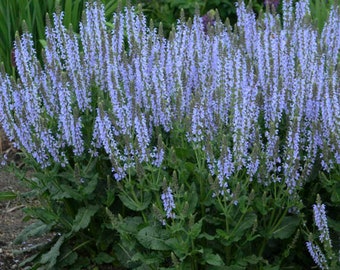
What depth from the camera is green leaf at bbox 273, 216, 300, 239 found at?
364 centimetres

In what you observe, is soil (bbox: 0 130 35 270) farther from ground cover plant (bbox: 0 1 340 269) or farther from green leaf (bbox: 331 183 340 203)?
green leaf (bbox: 331 183 340 203)

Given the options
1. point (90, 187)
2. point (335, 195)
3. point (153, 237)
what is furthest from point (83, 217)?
point (335, 195)

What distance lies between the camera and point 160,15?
7594mm

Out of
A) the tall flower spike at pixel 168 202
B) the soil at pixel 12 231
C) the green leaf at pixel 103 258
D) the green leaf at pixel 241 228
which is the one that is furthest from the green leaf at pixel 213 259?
the soil at pixel 12 231

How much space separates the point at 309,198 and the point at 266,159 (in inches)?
18.8

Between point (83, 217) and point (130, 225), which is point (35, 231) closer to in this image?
point (83, 217)

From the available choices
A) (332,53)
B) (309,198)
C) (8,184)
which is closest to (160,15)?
(8,184)

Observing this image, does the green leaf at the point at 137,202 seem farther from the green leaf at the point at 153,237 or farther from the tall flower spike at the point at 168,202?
the tall flower spike at the point at 168,202

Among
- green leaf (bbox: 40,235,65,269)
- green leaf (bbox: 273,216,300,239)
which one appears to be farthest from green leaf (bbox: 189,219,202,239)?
green leaf (bbox: 40,235,65,269)

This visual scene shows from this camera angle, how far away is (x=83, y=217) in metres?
3.86

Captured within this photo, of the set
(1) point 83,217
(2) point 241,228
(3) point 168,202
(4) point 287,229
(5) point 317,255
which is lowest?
(5) point 317,255

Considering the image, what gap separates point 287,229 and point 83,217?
1135 mm

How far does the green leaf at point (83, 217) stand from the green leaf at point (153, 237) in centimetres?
45

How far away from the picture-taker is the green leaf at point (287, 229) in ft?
11.9
